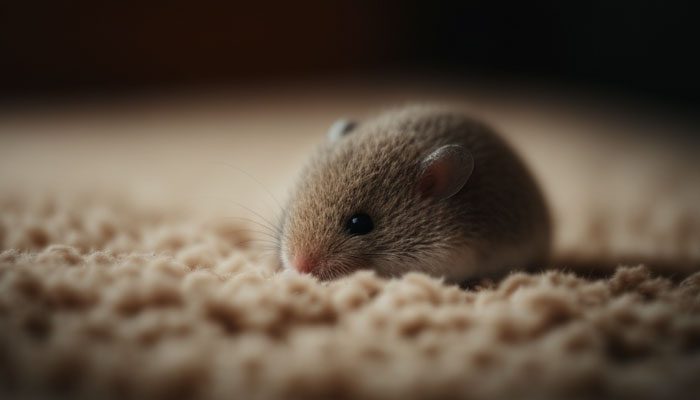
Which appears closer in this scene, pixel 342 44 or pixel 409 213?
pixel 409 213

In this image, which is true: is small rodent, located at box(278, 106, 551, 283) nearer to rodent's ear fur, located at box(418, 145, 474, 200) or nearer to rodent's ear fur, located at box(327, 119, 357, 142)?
rodent's ear fur, located at box(418, 145, 474, 200)

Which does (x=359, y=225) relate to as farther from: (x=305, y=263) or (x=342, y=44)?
(x=342, y=44)

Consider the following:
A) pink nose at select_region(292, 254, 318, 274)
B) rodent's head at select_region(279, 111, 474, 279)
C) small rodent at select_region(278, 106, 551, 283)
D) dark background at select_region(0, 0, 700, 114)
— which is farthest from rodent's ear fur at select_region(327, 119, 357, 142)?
dark background at select_region(0, 0, 700, 114)

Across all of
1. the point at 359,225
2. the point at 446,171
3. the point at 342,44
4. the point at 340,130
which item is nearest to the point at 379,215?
the point at 359,225

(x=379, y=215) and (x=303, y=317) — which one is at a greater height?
(x=379, y=215)

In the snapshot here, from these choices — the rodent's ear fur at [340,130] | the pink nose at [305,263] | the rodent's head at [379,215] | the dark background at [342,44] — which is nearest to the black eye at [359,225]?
the rodent's head at [379,215]

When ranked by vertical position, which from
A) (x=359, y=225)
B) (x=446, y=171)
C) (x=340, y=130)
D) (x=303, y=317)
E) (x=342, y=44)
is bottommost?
(x=303, y=317)

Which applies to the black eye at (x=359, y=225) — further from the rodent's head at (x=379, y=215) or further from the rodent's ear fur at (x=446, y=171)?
the rodent's ear fur at (x=446, y=171)
